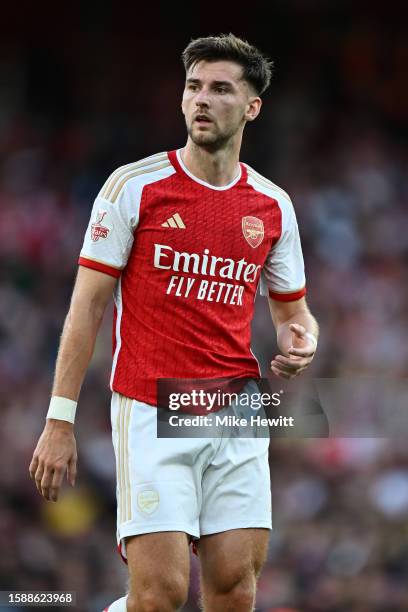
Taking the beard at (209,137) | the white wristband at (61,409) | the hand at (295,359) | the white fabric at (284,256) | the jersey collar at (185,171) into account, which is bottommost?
the white wristband at (61,409)

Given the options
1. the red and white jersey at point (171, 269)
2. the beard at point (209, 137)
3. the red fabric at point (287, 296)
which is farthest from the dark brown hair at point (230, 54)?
the red fabric at point (287, 296)

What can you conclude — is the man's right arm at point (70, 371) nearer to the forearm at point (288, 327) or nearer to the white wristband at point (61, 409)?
the white wristband at point (61, 409)

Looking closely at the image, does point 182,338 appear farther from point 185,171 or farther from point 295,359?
point 185,171

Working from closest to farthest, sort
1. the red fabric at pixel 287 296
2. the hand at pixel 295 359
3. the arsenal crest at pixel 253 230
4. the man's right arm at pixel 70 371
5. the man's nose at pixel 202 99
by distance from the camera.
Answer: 1. the man's right arm at pixel 70 371
2. the hand at pixel 295 359
3. the man's nose at pixel 202 99
4. the arsenal crest at pixel 253 230
5. the red fabric at pixel 287 296

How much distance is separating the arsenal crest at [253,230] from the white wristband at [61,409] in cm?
104

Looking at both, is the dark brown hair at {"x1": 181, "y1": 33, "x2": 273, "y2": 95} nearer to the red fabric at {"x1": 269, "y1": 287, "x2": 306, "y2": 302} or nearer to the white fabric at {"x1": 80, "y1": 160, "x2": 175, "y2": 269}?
the white fabric at {"x1": 80, "y1": 160, "x2": 175, "y2": 269}

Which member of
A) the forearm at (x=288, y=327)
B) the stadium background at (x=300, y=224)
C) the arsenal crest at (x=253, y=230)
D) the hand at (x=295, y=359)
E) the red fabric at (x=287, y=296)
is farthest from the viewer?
the stadium background at (x=300, y=224)

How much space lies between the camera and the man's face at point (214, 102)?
4.82 m

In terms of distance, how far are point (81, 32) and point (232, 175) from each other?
1043cm

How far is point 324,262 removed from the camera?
496 inches

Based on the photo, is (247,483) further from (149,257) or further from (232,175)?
(232,175)

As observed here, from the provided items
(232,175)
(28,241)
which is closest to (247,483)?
(232,175)

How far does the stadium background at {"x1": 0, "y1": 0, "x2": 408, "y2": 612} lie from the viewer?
32.0 ft

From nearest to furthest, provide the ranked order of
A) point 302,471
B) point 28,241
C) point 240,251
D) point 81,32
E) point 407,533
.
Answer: point 240,251, point 407,533, point 302,471, point 28,241, point 81,32
